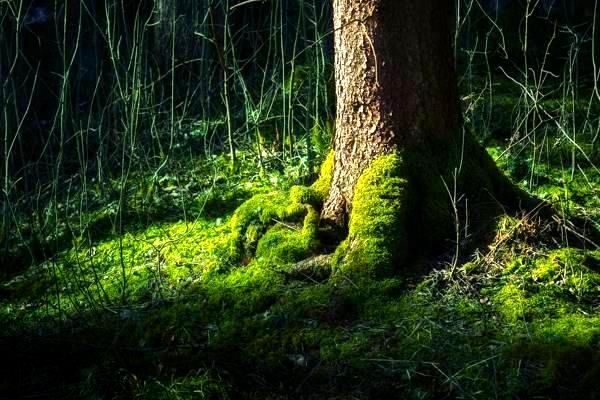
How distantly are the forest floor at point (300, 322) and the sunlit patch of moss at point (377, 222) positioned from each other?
0.28 ft

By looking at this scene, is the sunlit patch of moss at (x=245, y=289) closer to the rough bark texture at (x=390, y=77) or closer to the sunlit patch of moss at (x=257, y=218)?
the sunlit patch of moss at (x=257, y=218)

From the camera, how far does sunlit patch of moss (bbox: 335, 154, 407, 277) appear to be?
3.50 metres

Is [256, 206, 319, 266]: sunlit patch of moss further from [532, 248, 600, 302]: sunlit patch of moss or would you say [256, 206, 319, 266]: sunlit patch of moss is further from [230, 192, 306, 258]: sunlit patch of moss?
[532, 248, 600, 302]: sunlit patch of moss

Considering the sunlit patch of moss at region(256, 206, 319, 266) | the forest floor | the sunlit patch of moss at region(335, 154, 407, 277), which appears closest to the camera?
the forest floor

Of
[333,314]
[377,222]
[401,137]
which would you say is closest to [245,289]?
[333,314]

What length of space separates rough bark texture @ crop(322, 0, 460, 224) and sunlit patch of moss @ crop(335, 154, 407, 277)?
0.08 metres

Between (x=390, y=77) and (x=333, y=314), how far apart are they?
0.99 meters

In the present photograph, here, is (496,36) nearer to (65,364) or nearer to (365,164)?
(365,164)

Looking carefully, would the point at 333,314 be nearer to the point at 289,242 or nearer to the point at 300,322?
the point at 300,322

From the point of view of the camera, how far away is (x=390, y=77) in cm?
361

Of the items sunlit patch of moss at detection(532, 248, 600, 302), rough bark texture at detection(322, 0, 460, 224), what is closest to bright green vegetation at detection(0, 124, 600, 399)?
sunlit patch of moss at detection(532, 248, 600, 302)

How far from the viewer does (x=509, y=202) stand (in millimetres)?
3785

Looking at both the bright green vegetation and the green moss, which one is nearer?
the bright green vegetation

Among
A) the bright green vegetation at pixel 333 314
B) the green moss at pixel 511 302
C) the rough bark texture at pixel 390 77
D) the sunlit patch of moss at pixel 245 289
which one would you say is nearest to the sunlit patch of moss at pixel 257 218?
the bright green vegetation at pixel 333 314
